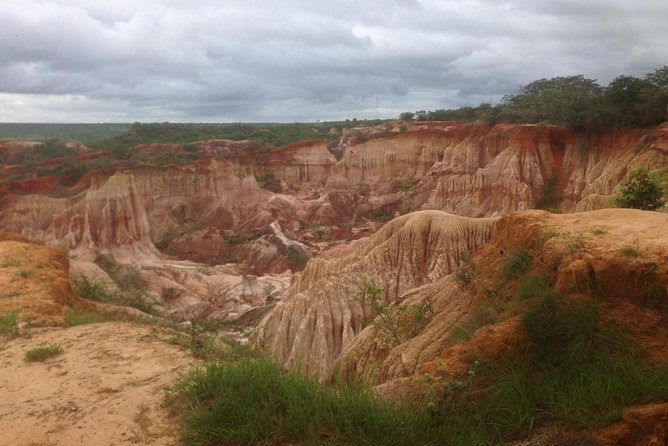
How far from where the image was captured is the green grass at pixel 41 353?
633cm

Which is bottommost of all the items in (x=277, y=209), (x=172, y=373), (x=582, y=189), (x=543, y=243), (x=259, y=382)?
(x=277, y=209)

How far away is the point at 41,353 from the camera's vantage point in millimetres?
6371

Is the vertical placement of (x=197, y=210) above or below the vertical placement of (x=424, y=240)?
below

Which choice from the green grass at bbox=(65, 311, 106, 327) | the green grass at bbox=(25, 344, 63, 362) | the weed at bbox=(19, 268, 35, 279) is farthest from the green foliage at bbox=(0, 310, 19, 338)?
the weed at bbox=(19, 268, 35, 279)

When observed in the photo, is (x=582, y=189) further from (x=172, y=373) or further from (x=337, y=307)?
(x=172, y=373)

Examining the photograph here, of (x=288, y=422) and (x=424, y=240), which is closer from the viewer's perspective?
(x=288, y=422)

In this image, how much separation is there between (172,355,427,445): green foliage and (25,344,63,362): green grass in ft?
9.10

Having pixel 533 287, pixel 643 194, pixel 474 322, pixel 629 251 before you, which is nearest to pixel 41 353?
pixel 474 322

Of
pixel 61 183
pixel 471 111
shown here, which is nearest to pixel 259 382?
pixel 61 183

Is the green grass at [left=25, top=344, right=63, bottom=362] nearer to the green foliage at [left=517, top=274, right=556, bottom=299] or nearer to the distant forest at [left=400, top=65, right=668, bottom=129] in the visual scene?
the green foliage at [left=517, top=274, right=556, bottom=299]

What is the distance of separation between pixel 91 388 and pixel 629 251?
18.0ft

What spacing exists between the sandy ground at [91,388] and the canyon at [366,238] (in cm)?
127

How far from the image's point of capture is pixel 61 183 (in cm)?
3681

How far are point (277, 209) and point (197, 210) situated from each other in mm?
6427
